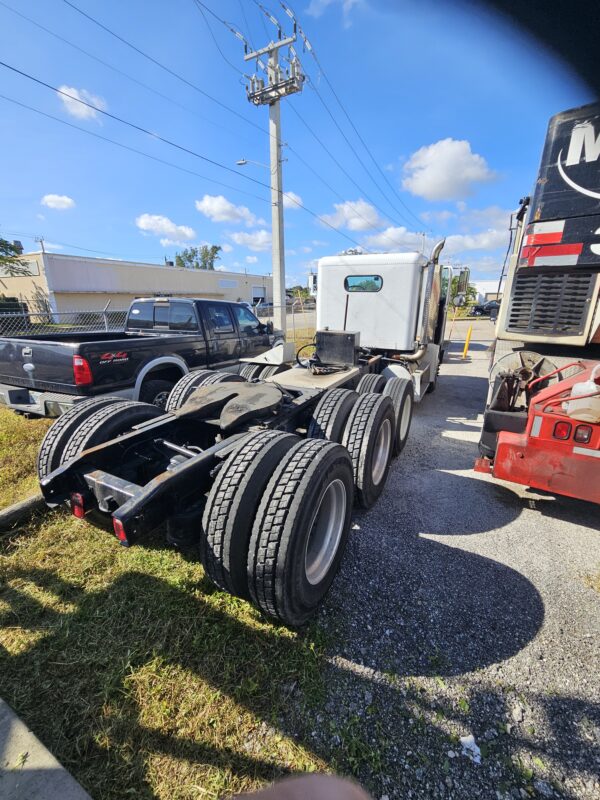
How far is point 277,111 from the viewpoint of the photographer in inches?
543

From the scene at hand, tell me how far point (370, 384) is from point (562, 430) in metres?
2.38

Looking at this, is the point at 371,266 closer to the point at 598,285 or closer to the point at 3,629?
the point at 598,285

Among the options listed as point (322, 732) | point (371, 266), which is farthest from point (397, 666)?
point (371, 266)

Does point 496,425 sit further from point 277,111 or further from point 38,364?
point 277,111

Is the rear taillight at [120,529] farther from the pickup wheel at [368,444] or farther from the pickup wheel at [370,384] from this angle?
the pickup wheel at [370,384]

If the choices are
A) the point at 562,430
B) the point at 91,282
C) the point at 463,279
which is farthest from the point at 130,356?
the point at 91,282

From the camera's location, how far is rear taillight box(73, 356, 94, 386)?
3.83m

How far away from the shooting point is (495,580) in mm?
2551

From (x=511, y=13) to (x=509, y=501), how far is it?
3818 millimetres

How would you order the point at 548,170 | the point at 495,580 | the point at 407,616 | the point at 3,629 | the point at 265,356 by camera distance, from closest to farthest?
the point at 3,629 → the point at 407,616 → the point at 495,580 → the point at 548,170 → the point at 265,356

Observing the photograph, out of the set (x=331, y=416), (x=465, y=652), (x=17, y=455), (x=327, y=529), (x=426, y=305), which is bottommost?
(x=465, y=652)

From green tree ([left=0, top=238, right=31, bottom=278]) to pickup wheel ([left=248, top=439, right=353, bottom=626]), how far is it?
36053mm

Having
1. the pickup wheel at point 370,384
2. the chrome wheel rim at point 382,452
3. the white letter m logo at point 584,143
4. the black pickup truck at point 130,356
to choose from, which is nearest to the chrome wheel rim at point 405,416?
the pickup wheel at point 370,384

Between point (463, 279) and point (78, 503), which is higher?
point (463, 279)
